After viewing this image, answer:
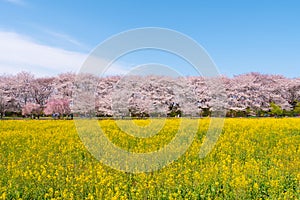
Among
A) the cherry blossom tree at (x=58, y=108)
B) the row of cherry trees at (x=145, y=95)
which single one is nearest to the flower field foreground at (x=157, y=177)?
the row of cherry trees at (x=145, y=95)

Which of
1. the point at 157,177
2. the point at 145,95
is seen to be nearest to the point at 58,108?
the point at 145,95

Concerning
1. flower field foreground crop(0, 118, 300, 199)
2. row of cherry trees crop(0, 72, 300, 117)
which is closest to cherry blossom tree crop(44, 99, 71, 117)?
row of cherry trees crop(0, 72, 300, 117)

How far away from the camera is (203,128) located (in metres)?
20.5

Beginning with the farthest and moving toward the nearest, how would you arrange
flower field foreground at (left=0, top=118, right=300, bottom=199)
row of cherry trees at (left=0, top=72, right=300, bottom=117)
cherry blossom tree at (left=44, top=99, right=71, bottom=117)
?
row of cherry trees at (left=0, top=72, right=300, bottom=117) → cherry blossom tree at (left=44, top=99, right=71, bottom=117) → flower field foreground at (left=0, top=118, right=300, bottom=199)

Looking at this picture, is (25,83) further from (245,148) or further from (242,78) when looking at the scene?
(245,148)

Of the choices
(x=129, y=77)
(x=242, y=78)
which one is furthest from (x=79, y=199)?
(x=242, y=78)

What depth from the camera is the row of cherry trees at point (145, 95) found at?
5503 centimetres

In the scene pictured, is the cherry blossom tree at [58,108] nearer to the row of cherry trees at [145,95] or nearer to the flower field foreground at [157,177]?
the row of cherry trees at [145,95]

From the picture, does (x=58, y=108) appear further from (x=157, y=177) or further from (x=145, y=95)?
(x=157, y=177)

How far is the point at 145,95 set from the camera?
189 ft

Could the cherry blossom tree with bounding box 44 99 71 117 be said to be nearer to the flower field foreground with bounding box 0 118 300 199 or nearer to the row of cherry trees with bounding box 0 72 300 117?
the row of cherry trees with bounding box 0 72 300 117

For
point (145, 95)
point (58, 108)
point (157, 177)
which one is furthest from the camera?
point (145, 95)

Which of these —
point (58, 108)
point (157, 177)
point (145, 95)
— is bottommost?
point (157, 177)

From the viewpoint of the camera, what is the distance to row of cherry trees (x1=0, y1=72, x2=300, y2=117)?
55.0 metres
